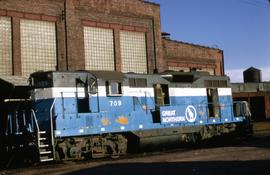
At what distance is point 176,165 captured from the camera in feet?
50.3

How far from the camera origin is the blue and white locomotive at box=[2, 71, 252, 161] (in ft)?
60.0

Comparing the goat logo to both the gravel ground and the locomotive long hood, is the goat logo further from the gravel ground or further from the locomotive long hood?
the locomotive long hood

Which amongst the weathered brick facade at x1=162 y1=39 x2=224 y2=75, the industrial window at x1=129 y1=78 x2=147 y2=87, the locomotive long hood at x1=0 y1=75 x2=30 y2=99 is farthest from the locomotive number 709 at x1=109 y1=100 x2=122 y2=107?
the weathered brick facade at x1=162 y1=39 x2=224 y2=75

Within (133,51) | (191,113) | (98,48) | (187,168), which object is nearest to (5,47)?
(98,48)

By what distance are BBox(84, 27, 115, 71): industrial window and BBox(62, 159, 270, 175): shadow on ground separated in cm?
1493

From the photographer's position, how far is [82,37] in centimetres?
2980

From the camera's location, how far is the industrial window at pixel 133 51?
32.6 m

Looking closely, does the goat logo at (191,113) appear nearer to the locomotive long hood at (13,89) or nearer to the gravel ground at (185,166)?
the gravel ground at (185,166)

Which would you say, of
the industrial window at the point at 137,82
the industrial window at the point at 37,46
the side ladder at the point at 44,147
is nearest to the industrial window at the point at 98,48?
the industrial window at the point at 37,46

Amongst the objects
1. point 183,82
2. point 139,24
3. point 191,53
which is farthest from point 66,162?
point 191,53

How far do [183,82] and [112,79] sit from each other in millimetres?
5128

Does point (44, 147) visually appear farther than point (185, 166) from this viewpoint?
Yes

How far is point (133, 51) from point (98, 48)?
11.1 ft

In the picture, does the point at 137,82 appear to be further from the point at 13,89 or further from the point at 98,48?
the point at 98,48
